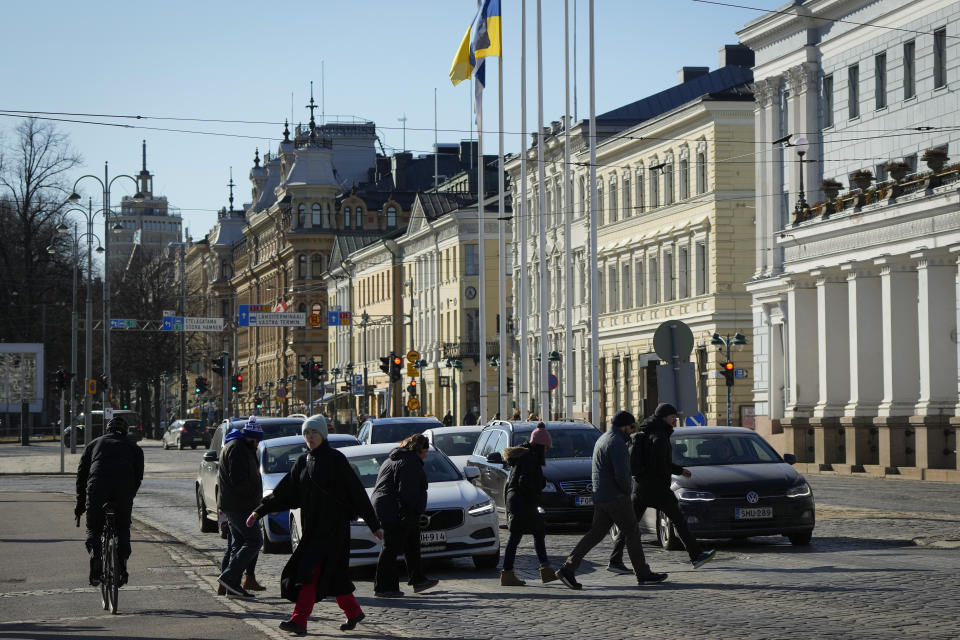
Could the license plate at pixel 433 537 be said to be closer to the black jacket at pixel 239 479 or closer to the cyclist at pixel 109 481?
the black jacket at pixel 239 479

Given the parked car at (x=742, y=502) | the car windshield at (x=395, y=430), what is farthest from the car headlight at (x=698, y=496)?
the car windshield at (x=395, y=430)

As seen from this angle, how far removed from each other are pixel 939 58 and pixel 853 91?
19.3ft

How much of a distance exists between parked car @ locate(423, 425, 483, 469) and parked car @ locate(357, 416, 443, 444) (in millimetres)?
444

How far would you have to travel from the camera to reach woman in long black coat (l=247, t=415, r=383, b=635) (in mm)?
12672

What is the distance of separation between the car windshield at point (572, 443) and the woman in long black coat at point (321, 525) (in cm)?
1214

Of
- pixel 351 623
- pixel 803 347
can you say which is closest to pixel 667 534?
pixel 351 623

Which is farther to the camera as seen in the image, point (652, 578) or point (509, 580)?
point (509, 580)

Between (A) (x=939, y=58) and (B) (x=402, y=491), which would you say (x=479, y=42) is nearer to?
(A) (x=939, y=58)

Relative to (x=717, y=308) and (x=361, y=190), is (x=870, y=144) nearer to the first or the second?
(x=717, y=308)

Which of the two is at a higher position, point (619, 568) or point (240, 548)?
point (240, 548)

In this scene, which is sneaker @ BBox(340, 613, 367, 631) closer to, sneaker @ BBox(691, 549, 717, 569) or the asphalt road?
the asphalt road

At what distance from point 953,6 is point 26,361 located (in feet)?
188

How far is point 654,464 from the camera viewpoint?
17.8 m

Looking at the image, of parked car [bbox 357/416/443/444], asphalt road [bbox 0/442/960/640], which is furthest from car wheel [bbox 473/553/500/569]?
parked car [bbox 357/416/443/444]
